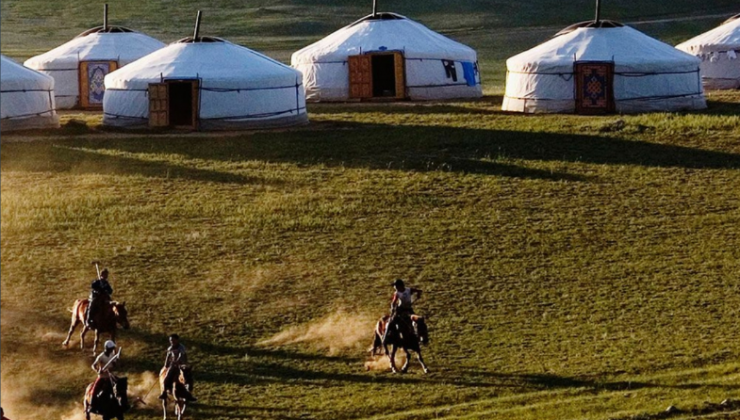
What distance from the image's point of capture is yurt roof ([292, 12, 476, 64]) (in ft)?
156

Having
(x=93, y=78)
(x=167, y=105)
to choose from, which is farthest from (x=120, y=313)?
(x=93, y=78)

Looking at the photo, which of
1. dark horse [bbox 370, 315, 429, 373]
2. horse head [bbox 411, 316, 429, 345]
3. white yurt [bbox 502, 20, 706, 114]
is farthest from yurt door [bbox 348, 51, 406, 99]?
horse head [bbox 411, 316, 429, 345]

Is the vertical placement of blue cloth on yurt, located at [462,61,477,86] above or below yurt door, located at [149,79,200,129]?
above

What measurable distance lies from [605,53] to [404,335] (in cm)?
2281

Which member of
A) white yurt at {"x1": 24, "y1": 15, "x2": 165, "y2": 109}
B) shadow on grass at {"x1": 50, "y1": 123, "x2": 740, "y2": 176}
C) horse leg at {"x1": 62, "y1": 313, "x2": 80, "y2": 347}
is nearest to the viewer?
horse leg at {"x1": 62, "y1": 313, "x2": 80, "y2": 347}

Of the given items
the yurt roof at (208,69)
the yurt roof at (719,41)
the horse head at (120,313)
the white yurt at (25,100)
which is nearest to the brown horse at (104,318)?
the horse head at (120,313)

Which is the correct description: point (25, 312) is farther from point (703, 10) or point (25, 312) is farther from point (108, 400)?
point (703, 10)

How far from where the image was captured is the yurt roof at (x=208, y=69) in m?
41.2

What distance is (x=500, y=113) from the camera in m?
43.4

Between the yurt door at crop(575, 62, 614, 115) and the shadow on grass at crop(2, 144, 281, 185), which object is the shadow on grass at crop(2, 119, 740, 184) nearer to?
the shadow on grass at crop(2, 144, 281, 185)

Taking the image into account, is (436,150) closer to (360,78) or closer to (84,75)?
(360,78)

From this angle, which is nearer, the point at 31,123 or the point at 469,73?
the point at 31,123

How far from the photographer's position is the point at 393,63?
49031mm

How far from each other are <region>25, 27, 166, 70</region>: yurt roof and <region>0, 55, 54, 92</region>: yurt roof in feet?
18.2
